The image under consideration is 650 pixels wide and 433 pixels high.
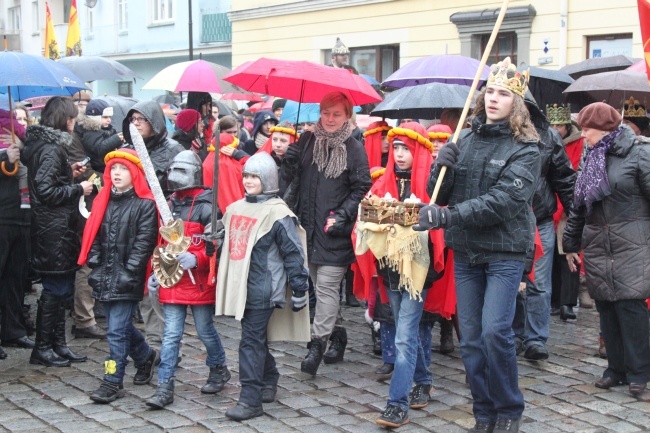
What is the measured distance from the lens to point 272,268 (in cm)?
622

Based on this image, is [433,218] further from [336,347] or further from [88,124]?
[88,124]

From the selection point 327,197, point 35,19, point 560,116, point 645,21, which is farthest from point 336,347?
point 35,19

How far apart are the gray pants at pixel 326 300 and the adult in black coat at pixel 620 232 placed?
1.81m

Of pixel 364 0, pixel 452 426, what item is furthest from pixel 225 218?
pixel 364 0

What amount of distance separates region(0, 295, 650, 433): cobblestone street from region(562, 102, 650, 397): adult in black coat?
0.85ft

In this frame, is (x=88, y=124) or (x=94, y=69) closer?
(x=88, y=124)

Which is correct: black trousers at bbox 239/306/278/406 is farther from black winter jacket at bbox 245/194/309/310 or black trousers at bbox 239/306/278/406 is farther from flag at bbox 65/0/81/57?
flag at bbox 65/0/81/57

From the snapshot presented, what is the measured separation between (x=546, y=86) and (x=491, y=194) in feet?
13.9

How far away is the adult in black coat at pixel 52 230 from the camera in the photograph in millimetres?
7359

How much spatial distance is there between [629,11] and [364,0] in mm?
7040

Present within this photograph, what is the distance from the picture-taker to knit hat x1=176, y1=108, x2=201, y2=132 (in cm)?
952

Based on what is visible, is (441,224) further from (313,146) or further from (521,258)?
(313,146)

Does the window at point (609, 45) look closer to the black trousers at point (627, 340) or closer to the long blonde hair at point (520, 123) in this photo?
the black trousers at point (627, 340)

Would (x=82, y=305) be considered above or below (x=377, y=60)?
below
